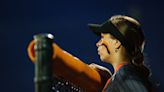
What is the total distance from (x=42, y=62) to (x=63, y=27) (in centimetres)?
151

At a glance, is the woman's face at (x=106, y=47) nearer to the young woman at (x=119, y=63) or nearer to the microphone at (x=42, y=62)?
the young woman at (x=119, y=63)

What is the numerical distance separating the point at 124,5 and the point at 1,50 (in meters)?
0.75

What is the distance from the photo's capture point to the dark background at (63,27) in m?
1.93

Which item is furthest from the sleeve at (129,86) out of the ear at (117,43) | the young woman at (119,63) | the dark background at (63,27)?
the dark background at (63,27)

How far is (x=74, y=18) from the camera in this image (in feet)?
6.63

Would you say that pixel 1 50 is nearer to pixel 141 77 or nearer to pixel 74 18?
pixel 74 18

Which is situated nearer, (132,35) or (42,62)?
(42,62)

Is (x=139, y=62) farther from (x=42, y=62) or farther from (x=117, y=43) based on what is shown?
(x=42, y=62)

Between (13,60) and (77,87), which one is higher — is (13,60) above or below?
below

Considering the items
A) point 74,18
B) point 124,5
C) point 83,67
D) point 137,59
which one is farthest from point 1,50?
point 83,67

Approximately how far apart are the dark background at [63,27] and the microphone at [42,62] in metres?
1.42

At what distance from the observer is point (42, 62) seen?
0.54 metres

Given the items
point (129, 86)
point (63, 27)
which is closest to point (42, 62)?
point (129, 86)

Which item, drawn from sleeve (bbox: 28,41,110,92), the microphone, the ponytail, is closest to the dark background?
the ponytail
